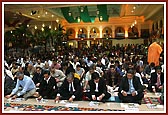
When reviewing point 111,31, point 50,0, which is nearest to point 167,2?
point 50,0

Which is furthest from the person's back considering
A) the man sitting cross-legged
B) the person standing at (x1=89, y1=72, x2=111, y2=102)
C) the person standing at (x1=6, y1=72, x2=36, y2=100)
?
the person standing at (x1=89, y1=72, x2=111, y2=102)

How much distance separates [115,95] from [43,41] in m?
9.75

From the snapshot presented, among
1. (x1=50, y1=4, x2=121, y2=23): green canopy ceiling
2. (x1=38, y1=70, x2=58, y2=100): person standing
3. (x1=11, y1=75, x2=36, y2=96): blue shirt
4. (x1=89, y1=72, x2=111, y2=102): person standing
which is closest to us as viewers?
(x1=89, y1=72, x2=111, y2=102): person standing

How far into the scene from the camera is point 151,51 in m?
10.1

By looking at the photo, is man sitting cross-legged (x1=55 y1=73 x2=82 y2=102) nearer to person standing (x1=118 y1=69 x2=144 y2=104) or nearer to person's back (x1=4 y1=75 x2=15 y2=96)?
person standing (x1=118 y1=69 x2=144 y2=104)

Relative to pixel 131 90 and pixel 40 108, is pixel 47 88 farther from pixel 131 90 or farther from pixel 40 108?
pixel 131 90

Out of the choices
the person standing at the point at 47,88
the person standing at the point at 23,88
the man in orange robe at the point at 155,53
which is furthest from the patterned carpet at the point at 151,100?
the man in orange robe at the point at 155,53

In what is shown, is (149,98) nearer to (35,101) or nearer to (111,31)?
(35,101)

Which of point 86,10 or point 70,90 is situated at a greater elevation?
point 86,10

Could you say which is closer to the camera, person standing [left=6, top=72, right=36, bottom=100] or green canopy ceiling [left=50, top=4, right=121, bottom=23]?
person standing [left=6, top=72, right=36, bottom=100]

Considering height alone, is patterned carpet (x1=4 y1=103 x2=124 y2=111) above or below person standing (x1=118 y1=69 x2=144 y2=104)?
below

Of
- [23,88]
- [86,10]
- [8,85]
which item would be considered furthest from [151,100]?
[86,10]

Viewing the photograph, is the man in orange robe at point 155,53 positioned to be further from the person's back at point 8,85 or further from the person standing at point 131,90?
the person's back at point 8,85

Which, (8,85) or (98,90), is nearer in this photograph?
(98,90)
